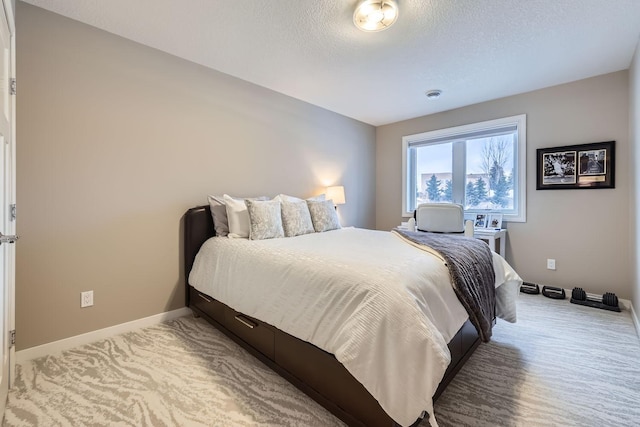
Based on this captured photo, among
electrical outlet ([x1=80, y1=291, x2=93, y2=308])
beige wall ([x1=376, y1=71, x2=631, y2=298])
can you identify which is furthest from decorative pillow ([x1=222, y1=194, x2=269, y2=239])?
beige wall ([x1=376, y1=71, x2=631, y2=298])

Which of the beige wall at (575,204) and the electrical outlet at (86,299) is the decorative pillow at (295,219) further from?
the beige wall at (575,204)

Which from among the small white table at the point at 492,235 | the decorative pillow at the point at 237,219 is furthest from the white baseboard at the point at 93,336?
the small white table at the point at 492,235

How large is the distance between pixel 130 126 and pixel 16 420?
6.65ft

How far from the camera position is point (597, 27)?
2191 millimetres

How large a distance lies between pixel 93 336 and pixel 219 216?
1333 mm

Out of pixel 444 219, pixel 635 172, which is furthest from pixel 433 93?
pixel 635 172

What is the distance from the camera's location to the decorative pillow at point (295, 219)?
274 centimetres

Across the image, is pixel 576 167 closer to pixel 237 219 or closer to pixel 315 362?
pixel 315 362

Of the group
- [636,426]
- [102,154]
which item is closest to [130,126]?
[102,154]

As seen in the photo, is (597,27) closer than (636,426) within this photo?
No

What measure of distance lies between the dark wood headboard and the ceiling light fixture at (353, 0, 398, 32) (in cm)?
206

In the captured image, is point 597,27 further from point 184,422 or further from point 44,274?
point 44,274

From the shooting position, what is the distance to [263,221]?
250cm

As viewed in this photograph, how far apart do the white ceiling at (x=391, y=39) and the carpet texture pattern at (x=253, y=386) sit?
2.44 m
